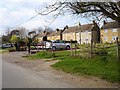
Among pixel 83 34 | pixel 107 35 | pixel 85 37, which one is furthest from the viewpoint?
pixel 83 34

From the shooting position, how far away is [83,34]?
3794 inches

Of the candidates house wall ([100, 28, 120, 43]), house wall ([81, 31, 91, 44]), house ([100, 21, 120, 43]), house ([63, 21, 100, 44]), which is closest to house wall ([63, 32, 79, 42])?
house ([63, 21, 100, 44])

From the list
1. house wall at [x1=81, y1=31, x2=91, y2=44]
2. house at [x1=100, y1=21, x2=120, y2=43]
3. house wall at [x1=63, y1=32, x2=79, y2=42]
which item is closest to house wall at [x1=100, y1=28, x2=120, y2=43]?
house at [x1=100, y1=21, x2=120, y2=43]

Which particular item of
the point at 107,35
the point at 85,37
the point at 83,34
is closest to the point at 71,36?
the point at 83,34

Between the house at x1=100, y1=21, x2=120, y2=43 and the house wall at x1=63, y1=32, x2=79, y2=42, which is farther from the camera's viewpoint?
the house wall at x1=63, y1=32, x2=79, y2=42

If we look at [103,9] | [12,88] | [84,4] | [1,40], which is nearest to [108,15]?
[103,9]

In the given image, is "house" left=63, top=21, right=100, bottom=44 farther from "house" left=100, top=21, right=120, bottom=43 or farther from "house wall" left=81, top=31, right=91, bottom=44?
"house" left=100, top=21, right=120, bottom=43

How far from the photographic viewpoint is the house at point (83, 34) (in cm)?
9000

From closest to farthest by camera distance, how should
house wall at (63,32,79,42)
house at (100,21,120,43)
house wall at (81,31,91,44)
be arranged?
house at (100,21,120,43)
house wall at (81,31,91,44)
house wall at (63,32,79,42)

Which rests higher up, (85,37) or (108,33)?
(108,33)

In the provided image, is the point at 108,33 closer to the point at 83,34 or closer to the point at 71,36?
the point at 83,34

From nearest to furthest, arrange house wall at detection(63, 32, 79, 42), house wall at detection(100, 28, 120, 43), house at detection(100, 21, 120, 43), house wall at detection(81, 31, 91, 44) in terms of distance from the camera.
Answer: house at detection(100, 21, 120, 43)
house wall at detection(100, 28, 120, 43)
house wall at detection(81, 31, 91, 44)
house wall at detection(63, 32, 79, 42)

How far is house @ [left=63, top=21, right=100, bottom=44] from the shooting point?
90000 mm

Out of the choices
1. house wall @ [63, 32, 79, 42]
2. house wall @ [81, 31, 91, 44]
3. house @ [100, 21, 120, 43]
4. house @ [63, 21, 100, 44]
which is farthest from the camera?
house wall @ [63, 32, 79, 42]
